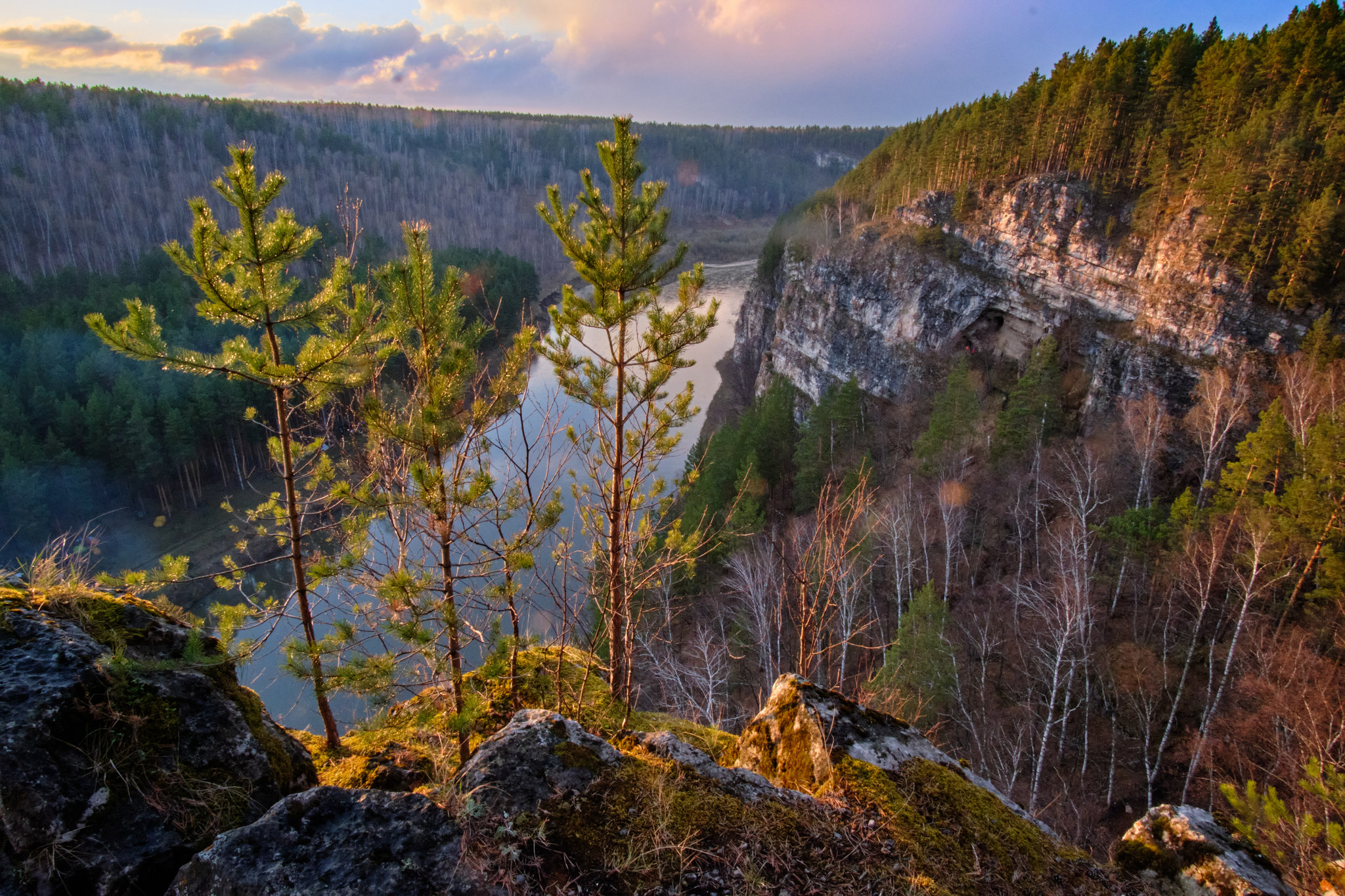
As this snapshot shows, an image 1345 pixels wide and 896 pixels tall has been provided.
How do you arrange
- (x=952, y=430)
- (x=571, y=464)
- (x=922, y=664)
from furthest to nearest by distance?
(x=571, y=464), (x=952, y=430), (x=922, y=664)

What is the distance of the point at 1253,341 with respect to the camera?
26.7 meters

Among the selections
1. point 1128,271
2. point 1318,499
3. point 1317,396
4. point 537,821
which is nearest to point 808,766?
point 537,821

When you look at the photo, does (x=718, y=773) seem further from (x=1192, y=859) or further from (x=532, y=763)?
(x=1192, y=859)

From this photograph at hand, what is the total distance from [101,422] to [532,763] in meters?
40.0

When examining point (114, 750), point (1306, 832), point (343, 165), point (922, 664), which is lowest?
point (922, 664)

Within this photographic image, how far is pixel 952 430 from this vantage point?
90.0ft

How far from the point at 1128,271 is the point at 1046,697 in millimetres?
25864

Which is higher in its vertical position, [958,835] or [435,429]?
[435,429]

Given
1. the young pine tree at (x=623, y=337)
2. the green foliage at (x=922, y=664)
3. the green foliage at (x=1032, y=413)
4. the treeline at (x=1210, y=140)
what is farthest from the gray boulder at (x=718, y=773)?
the treeline at (x=1210, y=140)

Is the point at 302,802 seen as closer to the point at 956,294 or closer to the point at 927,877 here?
the point at 927,877

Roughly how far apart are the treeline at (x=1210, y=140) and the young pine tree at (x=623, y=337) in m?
31.3

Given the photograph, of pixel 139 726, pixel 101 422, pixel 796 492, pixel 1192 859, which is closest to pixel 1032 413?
pixel 796 492

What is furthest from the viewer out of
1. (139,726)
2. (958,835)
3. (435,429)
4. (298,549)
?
(298,549)

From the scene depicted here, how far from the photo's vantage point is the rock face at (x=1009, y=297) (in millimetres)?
29359
